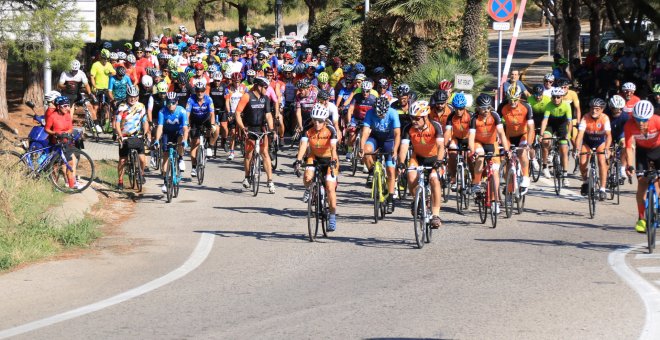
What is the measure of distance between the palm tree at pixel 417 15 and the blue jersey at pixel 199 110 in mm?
8372

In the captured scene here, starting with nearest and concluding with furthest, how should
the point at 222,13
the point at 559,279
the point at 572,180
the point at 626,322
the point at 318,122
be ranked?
1. the point at 626,322
2. the point at 559,279
3. the point at 318,122
4. the point at 572,180
5. the point at 222,13

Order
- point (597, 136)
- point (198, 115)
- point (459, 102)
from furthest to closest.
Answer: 1. point (198, 115)
2. point (597, 136)
3. point (459, 102)

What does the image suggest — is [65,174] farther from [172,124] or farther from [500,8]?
[500,8]

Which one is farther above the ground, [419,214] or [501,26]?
[501,26]

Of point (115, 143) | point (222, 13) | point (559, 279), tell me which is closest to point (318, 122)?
point (559, 279)

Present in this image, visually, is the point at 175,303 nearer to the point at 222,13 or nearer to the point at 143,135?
the point at 143,135

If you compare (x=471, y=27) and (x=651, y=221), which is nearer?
(x=651, y=221)

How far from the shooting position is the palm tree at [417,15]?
28.7 m

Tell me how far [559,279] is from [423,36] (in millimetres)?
18042

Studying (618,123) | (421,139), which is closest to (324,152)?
(421,139)

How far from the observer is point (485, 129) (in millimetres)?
16906

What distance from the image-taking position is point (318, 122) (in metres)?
15.6

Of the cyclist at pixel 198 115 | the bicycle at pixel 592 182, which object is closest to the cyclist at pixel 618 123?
the bicycle at pixel 592 182

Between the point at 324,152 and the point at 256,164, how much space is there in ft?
15.7
